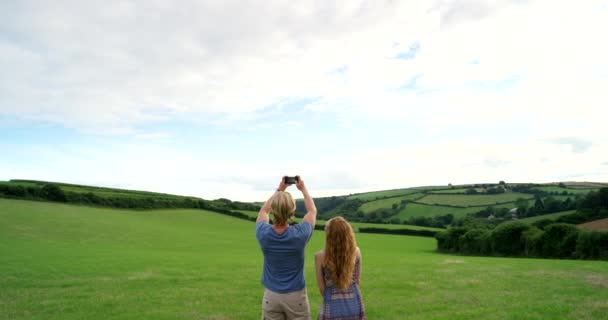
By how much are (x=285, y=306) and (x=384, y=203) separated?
Answer: 110268 mm

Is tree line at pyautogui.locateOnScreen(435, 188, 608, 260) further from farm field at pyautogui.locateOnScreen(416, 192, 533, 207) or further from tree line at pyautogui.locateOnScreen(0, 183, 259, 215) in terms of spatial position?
tree line at pyautogui.locateOnScreen(0, 183, 259, 215)

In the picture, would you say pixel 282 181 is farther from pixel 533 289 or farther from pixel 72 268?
pixel 72 268

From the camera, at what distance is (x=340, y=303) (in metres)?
5.56

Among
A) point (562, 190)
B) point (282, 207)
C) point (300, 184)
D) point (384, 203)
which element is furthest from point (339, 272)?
point (384, 203)

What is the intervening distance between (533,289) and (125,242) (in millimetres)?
45722

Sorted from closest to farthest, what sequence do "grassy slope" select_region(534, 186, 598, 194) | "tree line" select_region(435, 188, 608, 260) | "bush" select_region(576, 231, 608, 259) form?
1. "bush" select_region(576, 231, 608, 259)
2. "tree line" select_region(435, 188, 608, 260)
3. "grassy slope" select_region(534, 186, 598, 194)

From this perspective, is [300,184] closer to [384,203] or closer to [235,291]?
[235,291]

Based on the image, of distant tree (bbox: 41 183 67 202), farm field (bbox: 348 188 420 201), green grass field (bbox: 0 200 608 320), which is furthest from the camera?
farm field (bbox: 348 188 420 201)

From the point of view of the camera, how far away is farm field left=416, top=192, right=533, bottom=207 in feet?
318

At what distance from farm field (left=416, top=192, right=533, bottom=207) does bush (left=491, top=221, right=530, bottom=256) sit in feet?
158

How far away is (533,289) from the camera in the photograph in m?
15.6

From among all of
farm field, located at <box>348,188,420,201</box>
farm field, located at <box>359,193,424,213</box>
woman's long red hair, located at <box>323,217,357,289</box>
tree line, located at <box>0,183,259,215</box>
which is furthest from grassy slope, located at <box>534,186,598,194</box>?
woman's long red hair, located at <box>323,217,357,289</box>

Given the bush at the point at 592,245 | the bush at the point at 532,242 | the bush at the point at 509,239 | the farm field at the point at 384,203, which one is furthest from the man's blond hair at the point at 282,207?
the farm field at the point at 384,203

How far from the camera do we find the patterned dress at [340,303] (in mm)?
5531
